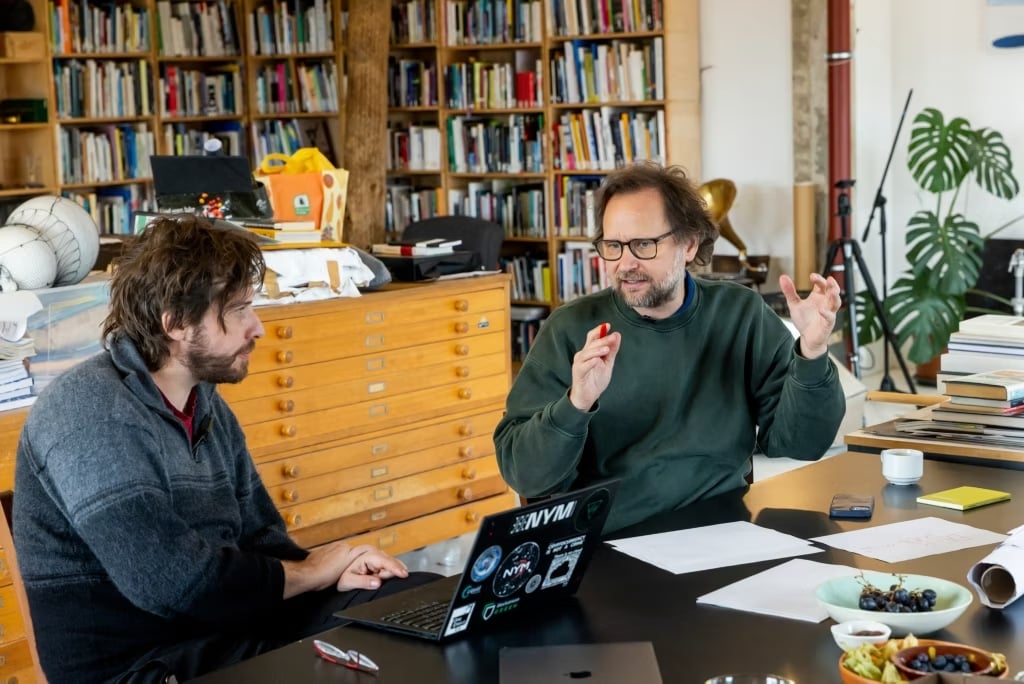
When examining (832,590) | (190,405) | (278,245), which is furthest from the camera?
(278,245)

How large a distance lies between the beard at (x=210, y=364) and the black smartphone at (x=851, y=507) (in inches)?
39.7

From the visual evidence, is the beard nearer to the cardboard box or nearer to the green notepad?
the green notepad

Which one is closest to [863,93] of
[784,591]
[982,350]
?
[982,350]

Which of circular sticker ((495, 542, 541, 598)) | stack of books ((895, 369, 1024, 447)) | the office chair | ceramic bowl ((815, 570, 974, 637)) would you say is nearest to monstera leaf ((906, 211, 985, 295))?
the office chair

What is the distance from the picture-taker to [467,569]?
5.36 ft

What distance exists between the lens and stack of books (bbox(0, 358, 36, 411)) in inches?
125

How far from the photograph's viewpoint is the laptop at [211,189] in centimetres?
390

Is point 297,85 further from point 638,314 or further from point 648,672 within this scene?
point 648,672

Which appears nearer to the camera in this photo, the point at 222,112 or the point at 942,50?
the point at 942,50

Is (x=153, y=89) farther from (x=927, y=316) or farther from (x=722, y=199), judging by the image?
(x=927, y=316)

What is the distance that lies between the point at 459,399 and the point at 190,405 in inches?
78.4

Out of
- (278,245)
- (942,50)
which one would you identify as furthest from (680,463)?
(942,50)

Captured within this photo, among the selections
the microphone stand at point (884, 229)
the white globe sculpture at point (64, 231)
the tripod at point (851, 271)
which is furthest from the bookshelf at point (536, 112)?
the white globe sculpture at point (64, 231)

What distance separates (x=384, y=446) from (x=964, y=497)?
2.15m
